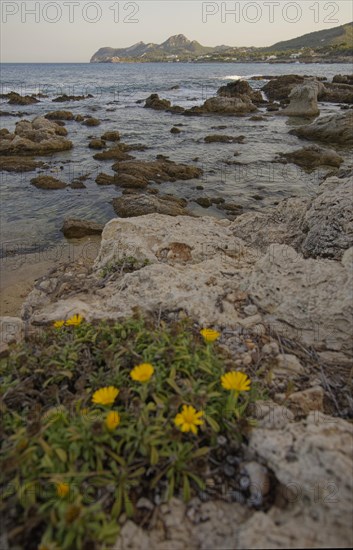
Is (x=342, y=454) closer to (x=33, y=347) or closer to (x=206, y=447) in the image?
(x=206, y=447)

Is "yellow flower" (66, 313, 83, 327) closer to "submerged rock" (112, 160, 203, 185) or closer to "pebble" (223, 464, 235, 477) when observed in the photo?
"pebble" (223, 464, 235, 477)

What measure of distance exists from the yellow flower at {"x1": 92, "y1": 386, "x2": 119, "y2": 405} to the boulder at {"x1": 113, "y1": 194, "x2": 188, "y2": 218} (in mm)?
7934

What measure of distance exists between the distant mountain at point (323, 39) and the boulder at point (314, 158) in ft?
514

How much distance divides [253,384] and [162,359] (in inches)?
24.3

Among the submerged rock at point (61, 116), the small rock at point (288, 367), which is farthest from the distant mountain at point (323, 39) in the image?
the small rock at point (288, 367)

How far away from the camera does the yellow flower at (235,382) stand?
226 cm

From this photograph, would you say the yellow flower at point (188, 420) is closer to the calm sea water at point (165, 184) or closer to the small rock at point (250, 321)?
the small rock at point (250, 321)

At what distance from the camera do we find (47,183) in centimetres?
1273

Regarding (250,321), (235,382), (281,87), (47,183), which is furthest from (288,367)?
(281,87)

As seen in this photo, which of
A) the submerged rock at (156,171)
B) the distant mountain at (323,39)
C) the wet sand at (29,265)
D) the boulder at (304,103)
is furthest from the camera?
the distant mountain at (323,39)

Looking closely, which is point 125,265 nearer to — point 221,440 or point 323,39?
Answer: point 221,440

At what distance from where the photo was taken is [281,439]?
207 cm

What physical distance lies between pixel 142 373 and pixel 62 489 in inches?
28.6

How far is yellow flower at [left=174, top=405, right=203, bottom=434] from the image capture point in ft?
6.68
